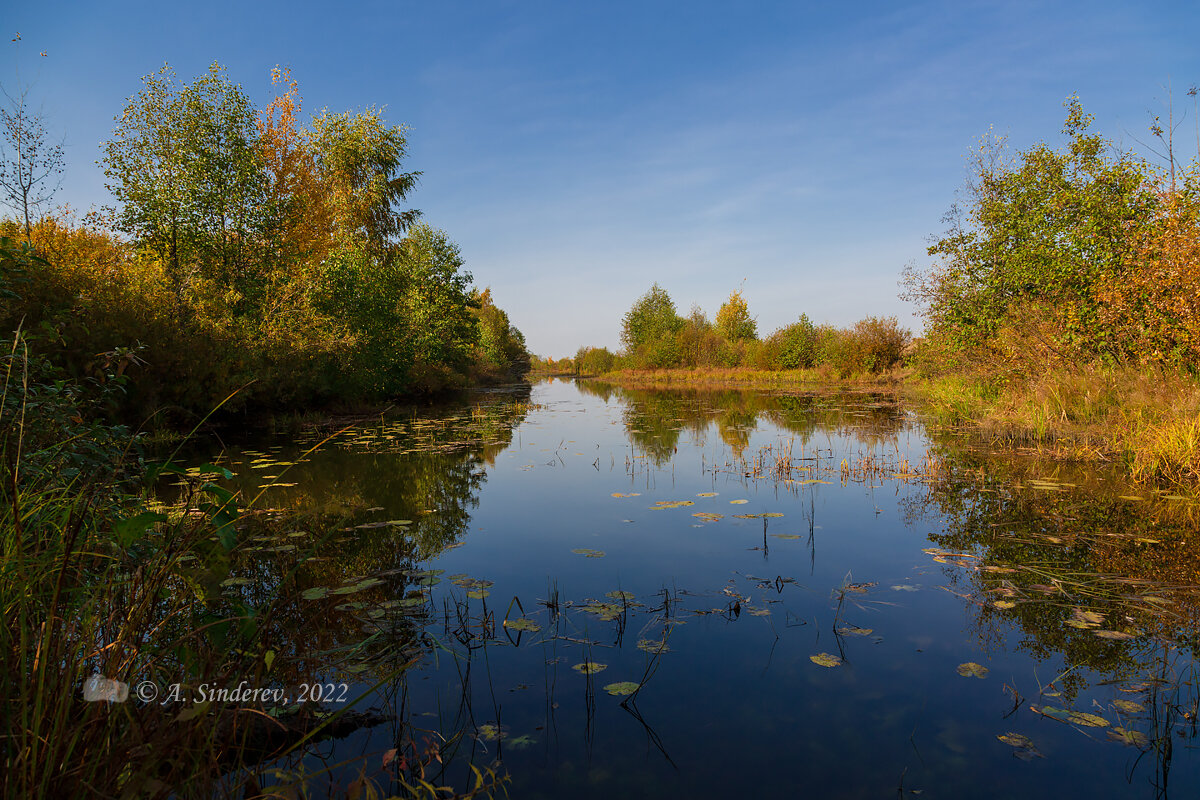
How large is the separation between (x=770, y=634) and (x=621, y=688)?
1.23 metres

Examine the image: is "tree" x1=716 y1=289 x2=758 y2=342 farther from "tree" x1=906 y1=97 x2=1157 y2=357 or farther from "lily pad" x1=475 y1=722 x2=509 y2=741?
"lily pad" x1=475 y1=722 x2=509 y2=741

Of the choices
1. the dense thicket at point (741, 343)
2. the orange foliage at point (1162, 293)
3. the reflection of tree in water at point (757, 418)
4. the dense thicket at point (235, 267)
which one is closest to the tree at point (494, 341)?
the dense thicket at point (741, 343)

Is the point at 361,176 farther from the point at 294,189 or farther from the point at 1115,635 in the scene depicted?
the point at 1115,635

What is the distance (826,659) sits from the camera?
3.41m

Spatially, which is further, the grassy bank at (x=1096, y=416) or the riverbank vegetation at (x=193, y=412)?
the grassy bank at (x=1096, y=416)

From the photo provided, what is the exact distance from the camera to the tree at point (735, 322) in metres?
48.8

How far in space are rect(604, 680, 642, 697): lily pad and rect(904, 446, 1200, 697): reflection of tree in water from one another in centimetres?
235

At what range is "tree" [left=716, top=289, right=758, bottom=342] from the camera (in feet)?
160

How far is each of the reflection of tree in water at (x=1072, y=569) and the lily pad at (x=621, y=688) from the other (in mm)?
2345

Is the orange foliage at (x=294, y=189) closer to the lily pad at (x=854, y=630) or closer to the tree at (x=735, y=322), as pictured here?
the lily pad at (x=854, y=630)

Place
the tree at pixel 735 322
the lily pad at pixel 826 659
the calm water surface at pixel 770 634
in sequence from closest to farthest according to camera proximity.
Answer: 1. the calm water surface at pixel 770 634
2. the lily pad at pixel 826 659
3. the tree at pixel 735 322

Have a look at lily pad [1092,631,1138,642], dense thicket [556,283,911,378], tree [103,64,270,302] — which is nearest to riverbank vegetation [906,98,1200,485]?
lily pad [1092,631,1138,642]

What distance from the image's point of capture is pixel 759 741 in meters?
2.74

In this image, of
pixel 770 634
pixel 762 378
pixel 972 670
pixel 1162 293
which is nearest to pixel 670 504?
pixel 770 634
